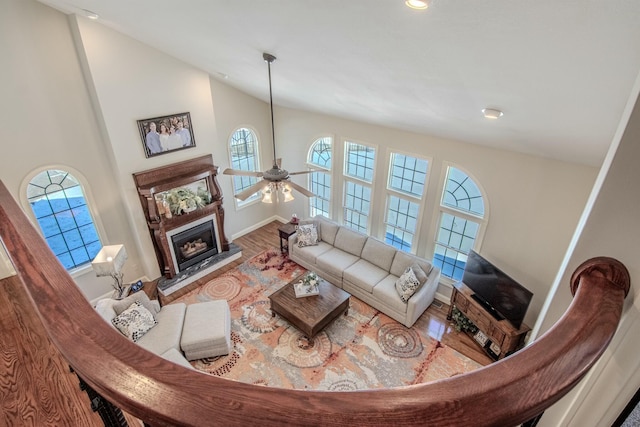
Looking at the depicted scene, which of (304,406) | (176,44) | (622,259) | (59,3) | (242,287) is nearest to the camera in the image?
(304,406)

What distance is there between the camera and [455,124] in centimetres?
409

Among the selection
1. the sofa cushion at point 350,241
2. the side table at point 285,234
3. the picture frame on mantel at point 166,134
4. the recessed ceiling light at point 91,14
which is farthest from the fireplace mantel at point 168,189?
the sofa cushion at point 350,241

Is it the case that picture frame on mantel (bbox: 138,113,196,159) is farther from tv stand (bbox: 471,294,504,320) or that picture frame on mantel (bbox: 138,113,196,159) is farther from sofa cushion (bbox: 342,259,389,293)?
tv stand (bbox: 471,294,504,320)

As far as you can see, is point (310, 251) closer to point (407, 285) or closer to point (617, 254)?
point (407, 285)

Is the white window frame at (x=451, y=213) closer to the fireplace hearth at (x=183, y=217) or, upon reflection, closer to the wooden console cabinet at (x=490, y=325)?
the wooden console cabinet at (x=490, y=325)

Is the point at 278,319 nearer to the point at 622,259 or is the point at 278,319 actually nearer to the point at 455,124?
the point at 455,124

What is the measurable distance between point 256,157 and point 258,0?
5597mm

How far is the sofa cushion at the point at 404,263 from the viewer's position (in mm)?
5537

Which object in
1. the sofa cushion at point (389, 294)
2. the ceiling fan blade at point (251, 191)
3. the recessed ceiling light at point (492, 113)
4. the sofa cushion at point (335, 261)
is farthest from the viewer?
the sofa cushion at point (335, 261)

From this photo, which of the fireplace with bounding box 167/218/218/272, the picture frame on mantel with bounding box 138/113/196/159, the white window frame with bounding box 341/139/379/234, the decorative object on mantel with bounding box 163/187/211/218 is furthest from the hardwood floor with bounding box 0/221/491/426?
the white window frame with bounding box 341/139/379/234

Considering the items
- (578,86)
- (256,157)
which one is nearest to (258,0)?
(578,86)

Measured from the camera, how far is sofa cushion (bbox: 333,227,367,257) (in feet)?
20.8

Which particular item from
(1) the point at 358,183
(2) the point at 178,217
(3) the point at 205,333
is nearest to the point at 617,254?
(3) the point at 205,333

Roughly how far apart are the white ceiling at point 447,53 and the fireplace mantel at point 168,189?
2.04 meters
